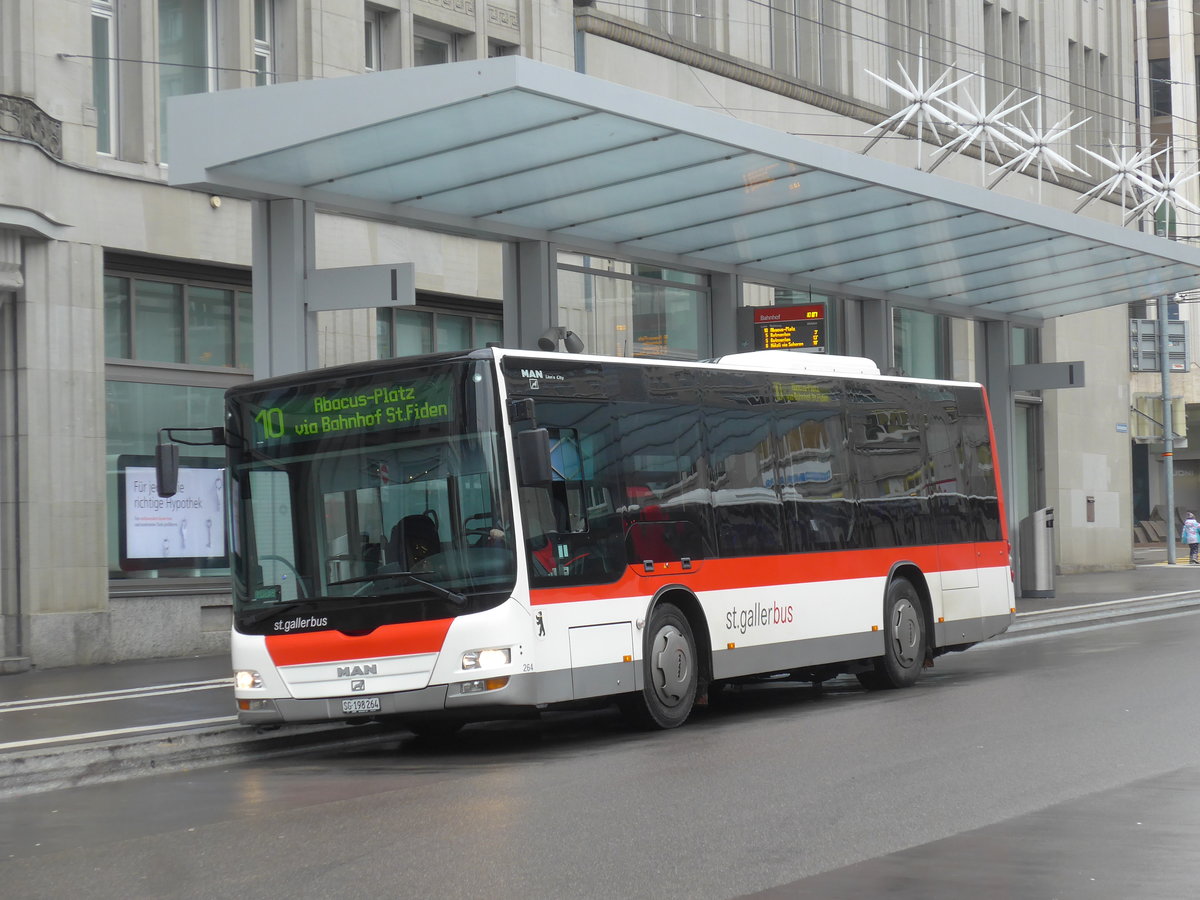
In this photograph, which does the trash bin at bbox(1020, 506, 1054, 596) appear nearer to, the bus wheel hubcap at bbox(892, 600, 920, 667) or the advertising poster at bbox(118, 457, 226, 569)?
the bus wheel hubcap at bbox(892, 600, 920, 667)

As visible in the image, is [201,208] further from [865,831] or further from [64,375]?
[865,831]

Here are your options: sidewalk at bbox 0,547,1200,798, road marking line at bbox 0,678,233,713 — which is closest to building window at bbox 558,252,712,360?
sidewalk at bbox 0,547,1200,798

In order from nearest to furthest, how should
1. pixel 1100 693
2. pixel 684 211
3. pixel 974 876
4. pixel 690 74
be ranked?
1. pixel 974 876
2. pixel 1100 693
3. pixel 684 211
4. pixel 690 74

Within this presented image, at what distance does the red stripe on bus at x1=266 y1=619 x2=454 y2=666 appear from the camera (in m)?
11.5

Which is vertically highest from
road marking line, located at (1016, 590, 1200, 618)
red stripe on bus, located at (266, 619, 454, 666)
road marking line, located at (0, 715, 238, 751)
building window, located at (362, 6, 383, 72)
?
building window, located at (362, 6, 383, 72)

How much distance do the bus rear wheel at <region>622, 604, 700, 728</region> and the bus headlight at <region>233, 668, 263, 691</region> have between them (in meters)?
2.69

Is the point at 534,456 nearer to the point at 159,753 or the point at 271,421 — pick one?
the point at 271,421

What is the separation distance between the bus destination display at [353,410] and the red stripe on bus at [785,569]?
4.90 feet

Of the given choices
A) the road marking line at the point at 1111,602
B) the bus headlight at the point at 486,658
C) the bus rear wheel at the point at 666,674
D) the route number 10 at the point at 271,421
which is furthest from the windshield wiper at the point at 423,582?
the road marking line at the point at 1111,602

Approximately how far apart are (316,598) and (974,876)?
612 centimetres

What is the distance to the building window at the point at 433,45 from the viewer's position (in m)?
24.6

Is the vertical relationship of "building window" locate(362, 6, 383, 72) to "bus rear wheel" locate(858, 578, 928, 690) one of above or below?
above

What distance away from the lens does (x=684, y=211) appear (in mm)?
18078

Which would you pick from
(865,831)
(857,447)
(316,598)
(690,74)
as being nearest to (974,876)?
(865,831)
